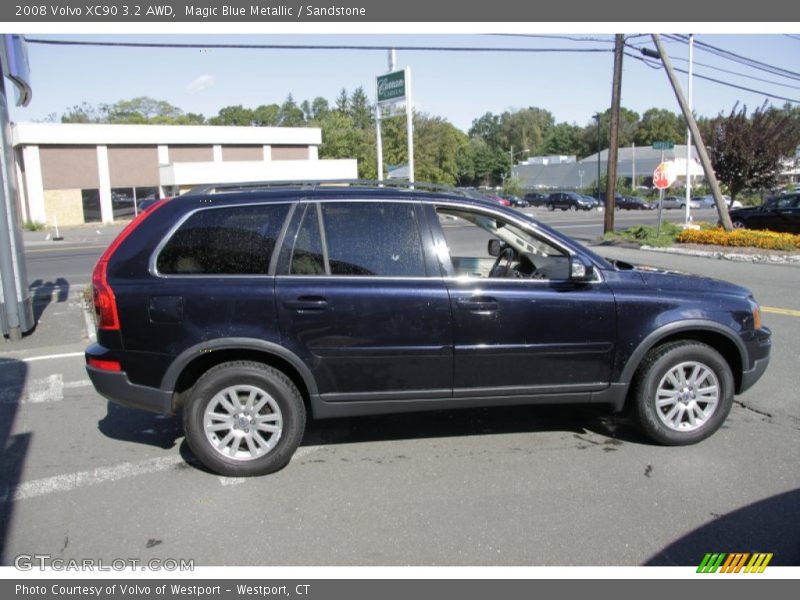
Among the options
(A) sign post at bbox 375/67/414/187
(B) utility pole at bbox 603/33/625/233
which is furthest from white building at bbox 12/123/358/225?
(B) utility pole at bbox 603/33/625/233

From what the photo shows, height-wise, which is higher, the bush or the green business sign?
the green business sign

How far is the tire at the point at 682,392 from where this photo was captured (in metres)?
4.62

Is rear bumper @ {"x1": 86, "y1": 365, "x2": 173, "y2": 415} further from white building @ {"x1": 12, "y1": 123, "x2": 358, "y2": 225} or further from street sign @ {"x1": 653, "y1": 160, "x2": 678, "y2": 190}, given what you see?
white building @ {"x1": 12, "y1": 123, "x2": 358, "y2": 225}

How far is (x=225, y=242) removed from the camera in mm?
4402

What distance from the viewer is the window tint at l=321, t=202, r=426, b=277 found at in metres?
4.42

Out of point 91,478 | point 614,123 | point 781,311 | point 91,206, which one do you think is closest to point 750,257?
point 781,311

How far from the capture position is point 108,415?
5688mm

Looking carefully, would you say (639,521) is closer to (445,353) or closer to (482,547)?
(482,547)

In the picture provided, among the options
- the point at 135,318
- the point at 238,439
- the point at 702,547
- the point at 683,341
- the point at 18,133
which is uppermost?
the point at 18,133

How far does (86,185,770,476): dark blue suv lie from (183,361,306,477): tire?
0.01 meters

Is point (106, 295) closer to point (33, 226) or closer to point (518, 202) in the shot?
point (33, 226)

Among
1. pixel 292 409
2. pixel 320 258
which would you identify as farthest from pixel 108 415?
pixel 320 258

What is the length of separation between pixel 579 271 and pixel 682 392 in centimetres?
117

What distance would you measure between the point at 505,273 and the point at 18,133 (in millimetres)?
43286
